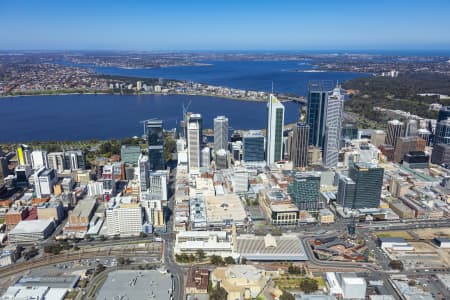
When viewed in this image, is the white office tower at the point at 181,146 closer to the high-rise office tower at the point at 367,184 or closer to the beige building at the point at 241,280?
the high-rise office tower at the point at 367,184

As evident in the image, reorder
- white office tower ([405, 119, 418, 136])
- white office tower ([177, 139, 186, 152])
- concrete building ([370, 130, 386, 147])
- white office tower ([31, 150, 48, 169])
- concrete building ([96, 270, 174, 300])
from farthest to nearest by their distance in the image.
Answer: concrete building ([370, 130, 386, 147])
white office tower ([405, 119, 418, 136])
white office tower ([177, 139, 186, 152])
white office tower ([31, 150, 48, 169])
concrete building ([96, 270, 174, 300])

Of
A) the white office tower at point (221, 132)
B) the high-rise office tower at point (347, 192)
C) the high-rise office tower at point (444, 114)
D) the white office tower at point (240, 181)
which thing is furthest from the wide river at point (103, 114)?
the high-rise office tower at point (347, 192)

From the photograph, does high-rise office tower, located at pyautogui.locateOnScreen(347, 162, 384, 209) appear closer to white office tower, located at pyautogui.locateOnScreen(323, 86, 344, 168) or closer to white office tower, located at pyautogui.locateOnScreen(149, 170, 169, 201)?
white office tower, located at pyautogui.locateOnScreen(323, 86, 344, 168)

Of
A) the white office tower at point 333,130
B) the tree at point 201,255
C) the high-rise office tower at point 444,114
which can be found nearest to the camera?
the tree at point 201,255

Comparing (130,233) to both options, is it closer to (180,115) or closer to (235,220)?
(235,220)

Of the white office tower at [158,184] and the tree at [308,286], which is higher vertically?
the white office tower at [158,184]

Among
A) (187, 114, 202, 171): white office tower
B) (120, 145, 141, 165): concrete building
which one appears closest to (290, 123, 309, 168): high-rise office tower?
(187, 114, 202, 171): white office tower
